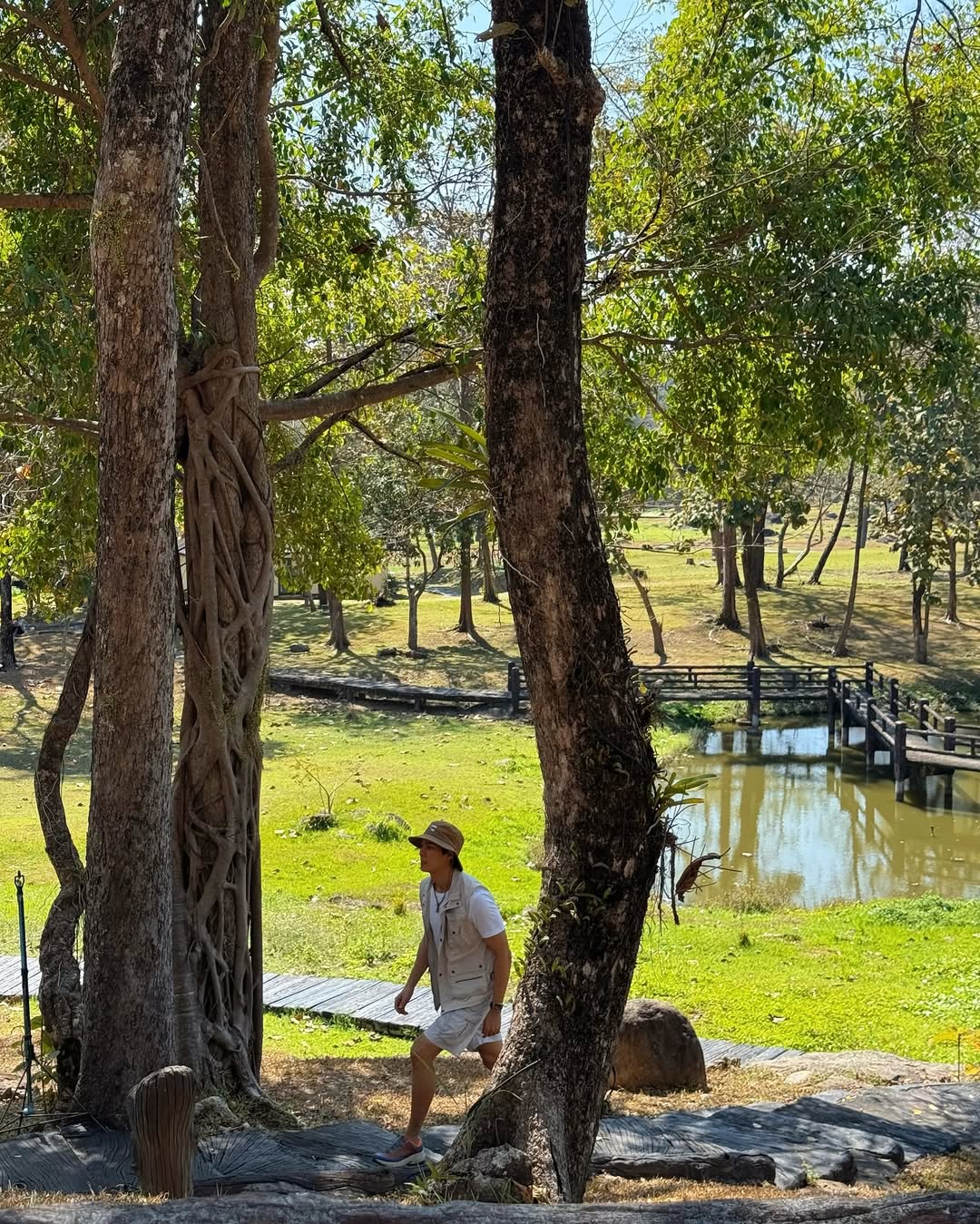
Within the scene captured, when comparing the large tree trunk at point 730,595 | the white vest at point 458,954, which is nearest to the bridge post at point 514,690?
the large tree trunk at point 730,595

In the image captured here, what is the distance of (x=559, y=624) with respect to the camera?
491cm

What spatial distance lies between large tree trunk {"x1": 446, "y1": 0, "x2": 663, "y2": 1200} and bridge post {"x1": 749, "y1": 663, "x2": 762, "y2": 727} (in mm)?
26697

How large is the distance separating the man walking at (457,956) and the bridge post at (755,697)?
25.5 metres

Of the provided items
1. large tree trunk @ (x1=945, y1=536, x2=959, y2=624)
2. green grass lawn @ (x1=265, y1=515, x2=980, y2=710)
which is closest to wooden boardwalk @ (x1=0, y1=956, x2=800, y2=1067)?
green grass lawn @ (x1=265, y1=515, x2=980, y2=710)

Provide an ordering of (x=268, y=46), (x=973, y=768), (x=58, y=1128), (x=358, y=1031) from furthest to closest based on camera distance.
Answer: (x=973, y=768) < (x=358, y=1031) < (x=268, y=46) < (x=58, y=1128)

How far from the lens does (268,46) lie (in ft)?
28.1

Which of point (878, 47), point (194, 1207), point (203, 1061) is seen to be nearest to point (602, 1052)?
point (194, 1207)

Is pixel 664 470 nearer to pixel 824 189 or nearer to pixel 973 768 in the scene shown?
pixel 824 189

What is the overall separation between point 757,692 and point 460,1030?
25668 mm

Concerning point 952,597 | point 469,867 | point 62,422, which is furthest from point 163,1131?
point 952,597

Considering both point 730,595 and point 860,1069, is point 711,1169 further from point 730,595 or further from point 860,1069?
point 730,595

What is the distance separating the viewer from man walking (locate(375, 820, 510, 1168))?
6.05 metres

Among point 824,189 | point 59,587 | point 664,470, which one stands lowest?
point 59,587

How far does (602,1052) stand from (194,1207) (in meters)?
2.42
